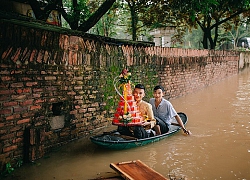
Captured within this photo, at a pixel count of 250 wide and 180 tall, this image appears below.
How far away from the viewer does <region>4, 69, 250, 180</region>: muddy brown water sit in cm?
386

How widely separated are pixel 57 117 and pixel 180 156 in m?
2.44

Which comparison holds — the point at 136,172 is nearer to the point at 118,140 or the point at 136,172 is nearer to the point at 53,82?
the point at 118,140

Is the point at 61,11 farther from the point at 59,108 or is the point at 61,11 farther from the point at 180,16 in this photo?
the point at 180,16

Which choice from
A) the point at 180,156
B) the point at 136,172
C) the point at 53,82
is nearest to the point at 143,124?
the point at 180,156

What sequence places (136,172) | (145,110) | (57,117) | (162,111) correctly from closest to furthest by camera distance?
1. (136,172)
2. (57,117)
3. (145,110)
4. (162,111)

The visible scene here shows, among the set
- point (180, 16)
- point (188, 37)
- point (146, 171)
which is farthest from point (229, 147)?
point (188, 37)

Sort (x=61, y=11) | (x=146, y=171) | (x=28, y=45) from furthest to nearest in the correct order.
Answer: (x=61, y=11)
(x=28, y=45)
(x=146, y=171)

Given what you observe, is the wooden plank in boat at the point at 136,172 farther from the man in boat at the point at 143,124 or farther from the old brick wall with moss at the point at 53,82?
the old brick wall with moss at the point at 53,82

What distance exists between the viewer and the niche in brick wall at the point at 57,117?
4641 millimetres

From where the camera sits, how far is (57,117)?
15.4ft

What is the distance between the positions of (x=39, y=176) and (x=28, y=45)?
2.10 meters

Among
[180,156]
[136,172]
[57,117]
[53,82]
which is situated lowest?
[180,156]

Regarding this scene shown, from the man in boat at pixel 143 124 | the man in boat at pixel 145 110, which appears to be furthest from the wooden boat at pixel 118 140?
the man in boat at pixel 145 110

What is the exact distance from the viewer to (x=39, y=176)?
3.77 metres
